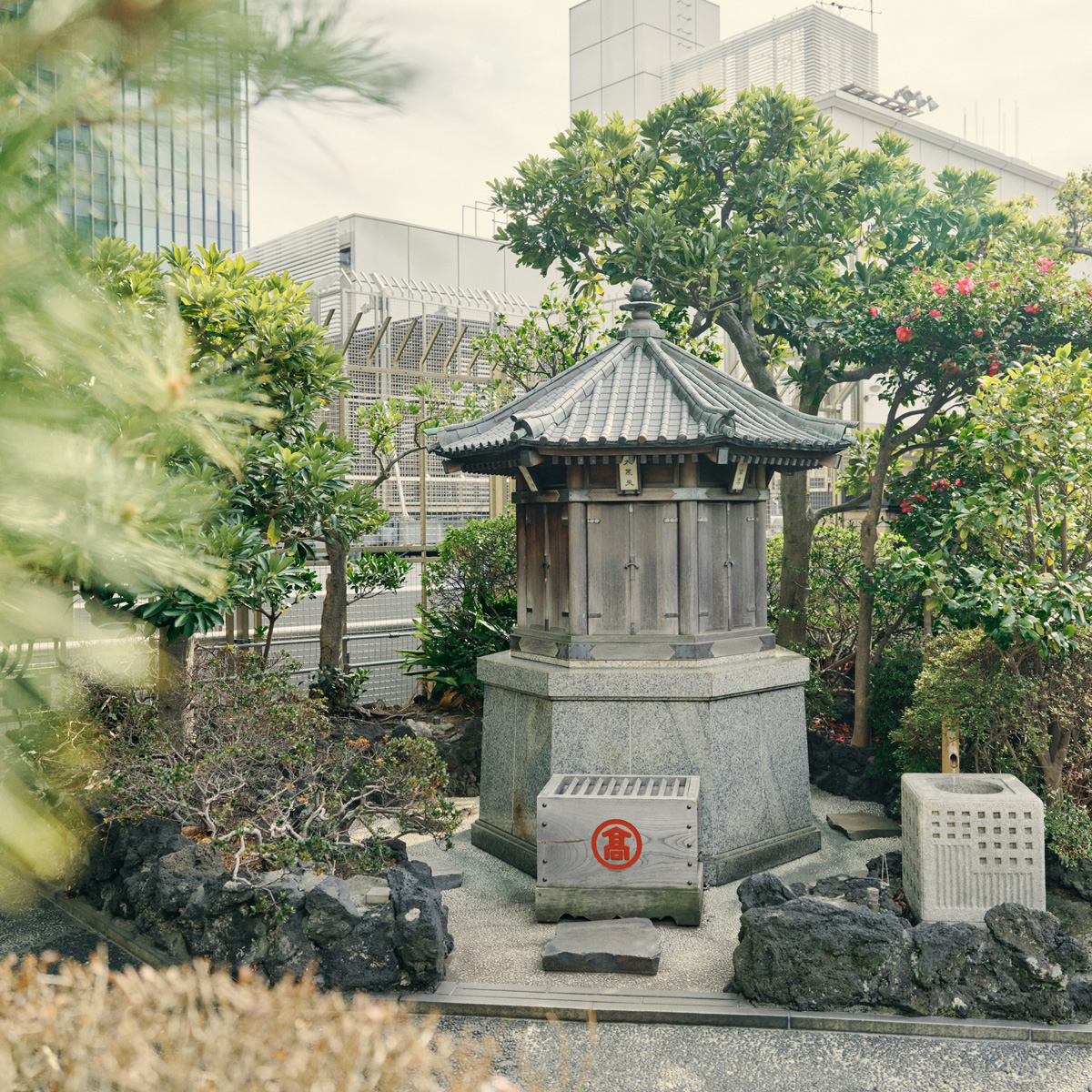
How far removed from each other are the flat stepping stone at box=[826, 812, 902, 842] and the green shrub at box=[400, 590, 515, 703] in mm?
4130

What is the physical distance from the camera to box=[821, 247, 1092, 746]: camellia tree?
8492 millimetres

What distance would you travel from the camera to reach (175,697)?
23.9 feet

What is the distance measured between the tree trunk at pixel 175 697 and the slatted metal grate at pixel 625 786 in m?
2.93

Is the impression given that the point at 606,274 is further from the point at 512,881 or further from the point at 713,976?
the point at 713,976

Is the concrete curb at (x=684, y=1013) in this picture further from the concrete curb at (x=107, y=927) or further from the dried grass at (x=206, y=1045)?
the dried grass at (x=206, y=1045)

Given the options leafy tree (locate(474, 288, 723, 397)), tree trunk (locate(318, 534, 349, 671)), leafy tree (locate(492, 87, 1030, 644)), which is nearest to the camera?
leafy tree (locate(492, 87, 1030, 644))

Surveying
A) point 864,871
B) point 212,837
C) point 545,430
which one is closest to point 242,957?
point 212,837

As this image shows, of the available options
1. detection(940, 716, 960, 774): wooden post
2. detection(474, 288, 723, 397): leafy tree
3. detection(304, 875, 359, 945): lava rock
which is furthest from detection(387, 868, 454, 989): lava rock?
detection(474, 288, 723, 397): leafy tree

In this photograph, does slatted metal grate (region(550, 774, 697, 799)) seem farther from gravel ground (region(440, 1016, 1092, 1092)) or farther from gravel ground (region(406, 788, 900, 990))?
gravel ground (region(440, 1016, 1092, 1092))

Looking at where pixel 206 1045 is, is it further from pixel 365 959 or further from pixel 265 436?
pixel 265 436

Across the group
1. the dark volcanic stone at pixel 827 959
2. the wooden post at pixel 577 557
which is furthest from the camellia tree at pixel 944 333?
the dark volcanic stone at pixel 827 959

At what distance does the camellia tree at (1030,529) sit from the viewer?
20.5ft

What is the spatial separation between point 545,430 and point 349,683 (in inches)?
197

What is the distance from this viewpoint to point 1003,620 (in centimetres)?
618
